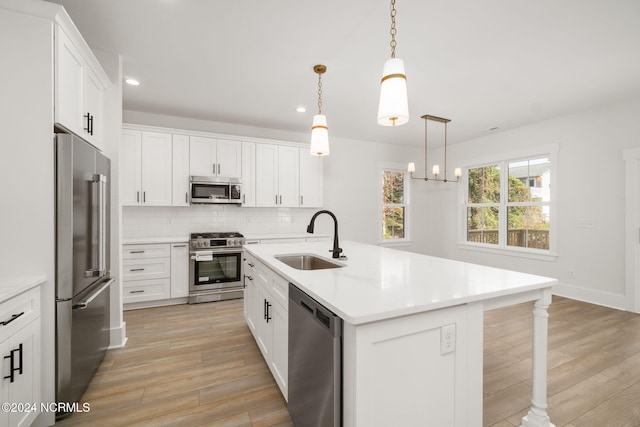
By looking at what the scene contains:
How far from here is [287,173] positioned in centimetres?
486

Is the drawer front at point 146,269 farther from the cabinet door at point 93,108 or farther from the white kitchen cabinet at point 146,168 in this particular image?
the cabinet door at point 93,108

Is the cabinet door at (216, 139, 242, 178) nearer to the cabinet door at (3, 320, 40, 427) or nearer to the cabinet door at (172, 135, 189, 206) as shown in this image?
the cabinet door at (172, 135, 189, 206)

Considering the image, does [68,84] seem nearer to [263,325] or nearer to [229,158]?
[263,325]

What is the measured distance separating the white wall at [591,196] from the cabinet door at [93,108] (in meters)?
5.80

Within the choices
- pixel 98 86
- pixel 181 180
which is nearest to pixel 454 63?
pixel 98 86

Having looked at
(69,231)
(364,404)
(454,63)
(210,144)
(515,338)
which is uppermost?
(454,63)

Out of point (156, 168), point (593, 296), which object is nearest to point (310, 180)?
point (156, 168)

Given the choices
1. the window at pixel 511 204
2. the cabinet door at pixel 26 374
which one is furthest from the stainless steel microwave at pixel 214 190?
the window at pixel 511 204

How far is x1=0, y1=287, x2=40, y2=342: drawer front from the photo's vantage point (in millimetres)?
1335

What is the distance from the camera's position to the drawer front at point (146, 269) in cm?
364

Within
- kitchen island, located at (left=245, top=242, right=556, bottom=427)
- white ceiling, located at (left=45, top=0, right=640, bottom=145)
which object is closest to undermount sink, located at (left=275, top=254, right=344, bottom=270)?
kitchen island, located at (left=245, top=242, right=556, bottom=427)

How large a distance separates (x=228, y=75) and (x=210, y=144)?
147cm

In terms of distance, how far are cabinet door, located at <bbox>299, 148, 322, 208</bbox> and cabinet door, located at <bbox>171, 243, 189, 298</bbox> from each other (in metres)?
1.99

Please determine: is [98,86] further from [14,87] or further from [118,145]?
[14,87]
